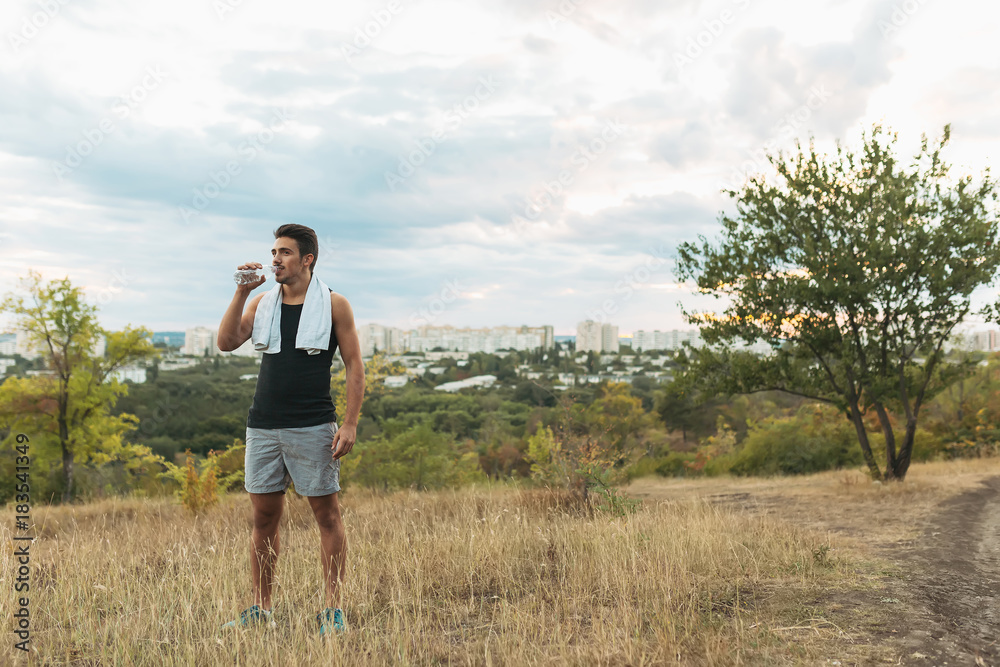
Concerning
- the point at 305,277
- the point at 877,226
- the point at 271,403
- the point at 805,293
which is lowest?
the point at 271,403

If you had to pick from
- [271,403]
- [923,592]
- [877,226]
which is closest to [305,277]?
[271,403]

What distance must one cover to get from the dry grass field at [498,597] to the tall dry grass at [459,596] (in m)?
0.01

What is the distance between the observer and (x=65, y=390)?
2177cm

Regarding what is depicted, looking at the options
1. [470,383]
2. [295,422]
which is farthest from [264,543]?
[470,383]

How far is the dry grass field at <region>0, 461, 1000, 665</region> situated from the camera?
119 inches

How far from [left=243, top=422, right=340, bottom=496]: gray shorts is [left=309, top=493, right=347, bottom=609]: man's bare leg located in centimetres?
8

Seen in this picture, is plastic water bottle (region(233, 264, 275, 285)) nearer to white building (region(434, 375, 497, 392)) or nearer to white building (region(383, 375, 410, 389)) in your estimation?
white building (region(383, 375, 410, 389))

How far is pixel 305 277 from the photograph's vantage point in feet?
11.7

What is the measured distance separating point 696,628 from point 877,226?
9670 mm

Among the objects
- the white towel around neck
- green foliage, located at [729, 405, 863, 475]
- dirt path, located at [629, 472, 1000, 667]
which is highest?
the white towel around neck

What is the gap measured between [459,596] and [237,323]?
2.20 m

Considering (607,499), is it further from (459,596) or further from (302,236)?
(302,236)

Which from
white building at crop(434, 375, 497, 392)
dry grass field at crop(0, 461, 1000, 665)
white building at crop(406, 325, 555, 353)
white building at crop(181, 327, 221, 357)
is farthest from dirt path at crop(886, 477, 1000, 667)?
white building at crop(406, 325, 555, 353)

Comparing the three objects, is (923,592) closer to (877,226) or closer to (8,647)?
(8,647)
